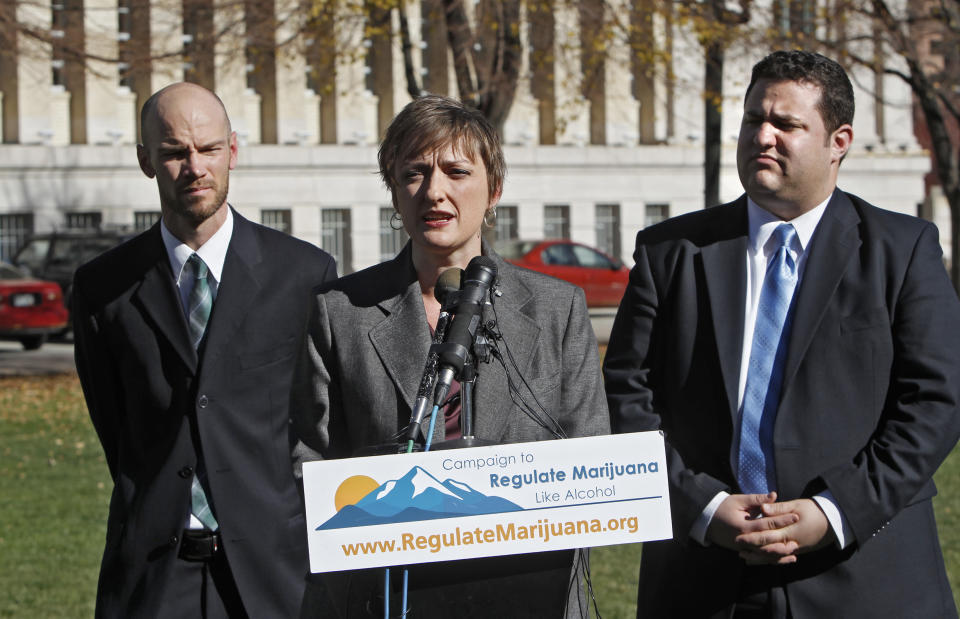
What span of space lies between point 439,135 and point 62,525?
667 cm

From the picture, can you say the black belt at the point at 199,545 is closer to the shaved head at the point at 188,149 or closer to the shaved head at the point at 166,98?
the shaved head at the point at 188,149

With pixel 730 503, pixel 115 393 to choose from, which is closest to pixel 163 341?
pixel 115 393

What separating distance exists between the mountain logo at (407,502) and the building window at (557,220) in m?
37.1

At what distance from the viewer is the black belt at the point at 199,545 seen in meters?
4.21

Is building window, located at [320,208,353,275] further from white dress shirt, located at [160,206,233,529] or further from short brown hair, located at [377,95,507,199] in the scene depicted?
short brown hair, located at [377,95,507,199]

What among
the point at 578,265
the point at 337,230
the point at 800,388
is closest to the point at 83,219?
the point at 337,230

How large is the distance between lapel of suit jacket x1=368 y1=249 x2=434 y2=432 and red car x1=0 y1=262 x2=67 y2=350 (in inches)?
788

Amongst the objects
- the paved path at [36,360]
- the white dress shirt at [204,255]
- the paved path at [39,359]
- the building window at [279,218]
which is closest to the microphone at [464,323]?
the white dress shirt at [204,255]

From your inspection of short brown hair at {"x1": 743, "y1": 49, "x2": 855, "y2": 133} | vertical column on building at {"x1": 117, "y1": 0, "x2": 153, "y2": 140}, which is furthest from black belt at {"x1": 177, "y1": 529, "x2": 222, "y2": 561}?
vertical column on building at {"x1": 117, "y1": 0, "x2": 153, "y2": 140}

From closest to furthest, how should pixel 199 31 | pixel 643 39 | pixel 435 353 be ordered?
pixel 435 353
pixel 643 39
pixel 199 31

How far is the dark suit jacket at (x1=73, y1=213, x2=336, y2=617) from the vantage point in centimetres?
423

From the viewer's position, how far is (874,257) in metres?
3.95

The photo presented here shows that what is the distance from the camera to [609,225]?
136 feet

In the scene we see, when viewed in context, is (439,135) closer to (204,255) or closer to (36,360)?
(204,255)
